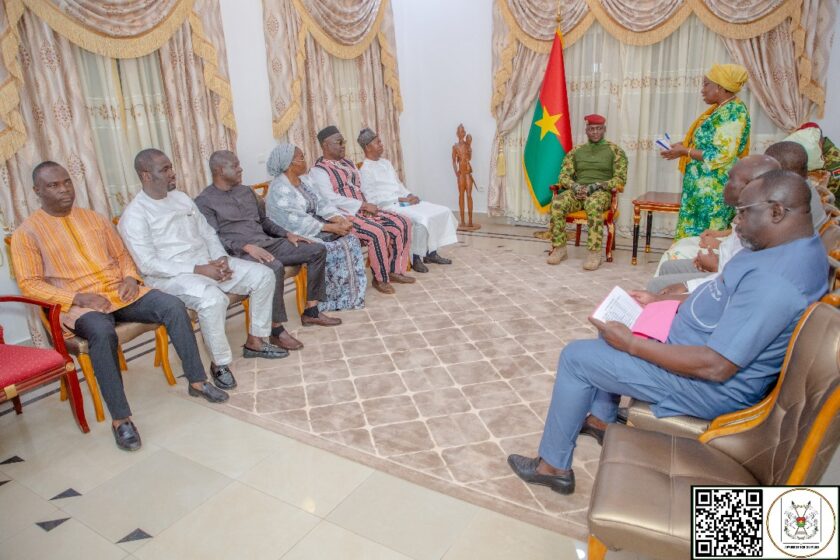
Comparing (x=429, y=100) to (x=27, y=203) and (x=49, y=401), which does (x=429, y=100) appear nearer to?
(x=27, y=203)

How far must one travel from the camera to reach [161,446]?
2662 millimetres

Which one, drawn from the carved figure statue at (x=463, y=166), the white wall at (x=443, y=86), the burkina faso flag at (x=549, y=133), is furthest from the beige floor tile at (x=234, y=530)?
the white wall at (x=443, y=86)

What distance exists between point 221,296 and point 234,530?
1.39 metres

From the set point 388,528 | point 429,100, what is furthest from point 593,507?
point 429,100

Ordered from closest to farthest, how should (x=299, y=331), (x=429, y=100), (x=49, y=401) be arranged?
(x=49, y=401) → (x=299, y=331) → (x=429, y=100)

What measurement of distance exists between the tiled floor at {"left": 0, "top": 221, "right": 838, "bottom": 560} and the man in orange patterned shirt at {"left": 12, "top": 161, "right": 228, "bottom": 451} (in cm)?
23

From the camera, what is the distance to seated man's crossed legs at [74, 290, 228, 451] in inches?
105

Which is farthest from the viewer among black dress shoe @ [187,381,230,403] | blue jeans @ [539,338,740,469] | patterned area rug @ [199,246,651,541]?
black dress shoe @ [187,381,230,403]

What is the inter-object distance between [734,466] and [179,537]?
1864 millimetres

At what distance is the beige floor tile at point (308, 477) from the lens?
7.38 feet

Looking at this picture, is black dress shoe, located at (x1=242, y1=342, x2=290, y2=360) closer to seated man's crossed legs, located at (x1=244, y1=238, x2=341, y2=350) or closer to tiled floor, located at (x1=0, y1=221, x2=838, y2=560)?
seated man's crossed legs, located at (x1=244, y1=238, x2=341, y2=350)

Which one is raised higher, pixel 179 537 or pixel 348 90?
pixel 348 90

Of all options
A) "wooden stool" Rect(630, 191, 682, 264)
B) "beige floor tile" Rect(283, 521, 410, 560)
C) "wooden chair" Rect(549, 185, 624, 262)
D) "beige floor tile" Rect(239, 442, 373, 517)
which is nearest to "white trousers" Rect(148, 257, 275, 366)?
"beige floor tile" Rect(239, 442, 373, 517)

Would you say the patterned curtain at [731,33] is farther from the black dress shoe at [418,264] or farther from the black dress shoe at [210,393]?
the black dress shoe at [210,393]
